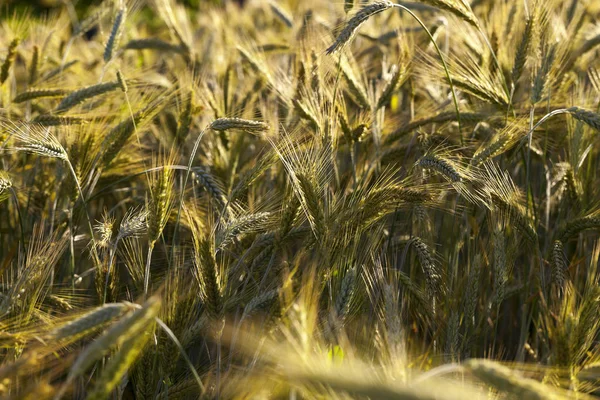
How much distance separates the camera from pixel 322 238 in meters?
1.79

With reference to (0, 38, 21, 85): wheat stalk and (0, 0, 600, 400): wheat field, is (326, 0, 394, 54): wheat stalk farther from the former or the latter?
(0, 38, 21, 85): wheat stalk

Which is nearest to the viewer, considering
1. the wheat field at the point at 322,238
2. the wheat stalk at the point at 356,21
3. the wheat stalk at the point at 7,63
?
the wheat field at the point at 322,238

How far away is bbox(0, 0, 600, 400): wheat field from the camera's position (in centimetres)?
148

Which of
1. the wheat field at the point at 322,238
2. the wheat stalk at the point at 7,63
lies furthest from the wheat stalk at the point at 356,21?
the wheat stalk at the point at 7,63

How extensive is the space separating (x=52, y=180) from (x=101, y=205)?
37 centimetres

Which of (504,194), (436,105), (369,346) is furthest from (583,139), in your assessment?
(369,346)

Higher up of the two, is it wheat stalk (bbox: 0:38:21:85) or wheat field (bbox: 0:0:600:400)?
wheat stalk (bbox: 0:38:21:85)

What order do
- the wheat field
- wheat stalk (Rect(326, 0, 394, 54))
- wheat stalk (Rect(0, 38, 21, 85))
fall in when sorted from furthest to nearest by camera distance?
wheat stalk (Rect(0, 38, 21, 85)) < wheat stalk (Rect(326, 0, 394, 54)) < the wheat field

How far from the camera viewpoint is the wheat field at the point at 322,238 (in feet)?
4.85

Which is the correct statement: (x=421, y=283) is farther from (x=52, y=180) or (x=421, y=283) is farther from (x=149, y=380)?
(x=52, y=180)

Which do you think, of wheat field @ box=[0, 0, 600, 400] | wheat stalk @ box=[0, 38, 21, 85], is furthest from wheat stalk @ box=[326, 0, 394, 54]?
wheat stalk @ box=[0, 38, 21, 85]

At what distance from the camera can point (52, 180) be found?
2.59 metres

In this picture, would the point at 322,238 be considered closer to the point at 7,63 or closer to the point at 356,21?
the point at 356,21

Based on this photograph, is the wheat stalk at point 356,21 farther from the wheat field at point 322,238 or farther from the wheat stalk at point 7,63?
the wheat stalk at point 7,63
